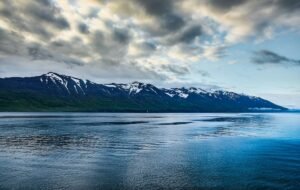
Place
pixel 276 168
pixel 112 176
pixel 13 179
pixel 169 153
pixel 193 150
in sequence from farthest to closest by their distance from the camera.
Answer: pixel 193 150 → pixel 169 153 → pixel 276 168 → pixel 112 176 → pixel 13 179

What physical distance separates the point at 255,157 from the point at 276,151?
769 cm

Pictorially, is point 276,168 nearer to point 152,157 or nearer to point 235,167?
point 235,167

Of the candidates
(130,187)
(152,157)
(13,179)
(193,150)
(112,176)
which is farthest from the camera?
(193,150)

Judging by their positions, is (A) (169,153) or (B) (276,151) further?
(B) (276,151)

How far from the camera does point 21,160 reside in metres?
36.0

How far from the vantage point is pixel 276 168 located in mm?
34031

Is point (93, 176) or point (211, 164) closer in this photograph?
point (93, 176)

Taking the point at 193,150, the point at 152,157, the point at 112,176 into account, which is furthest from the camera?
the point at 193,150

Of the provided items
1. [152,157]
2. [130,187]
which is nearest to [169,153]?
[152,157]

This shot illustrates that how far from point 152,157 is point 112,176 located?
39.3ft

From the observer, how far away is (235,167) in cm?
3412

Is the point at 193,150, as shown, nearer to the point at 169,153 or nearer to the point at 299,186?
the point at 169,153

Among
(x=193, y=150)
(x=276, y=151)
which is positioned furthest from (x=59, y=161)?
(x=276, y=151)

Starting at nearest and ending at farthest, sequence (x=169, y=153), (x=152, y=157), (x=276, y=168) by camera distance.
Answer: (x=276, y=168), (x=152, y=157), (x=169, y=153)
